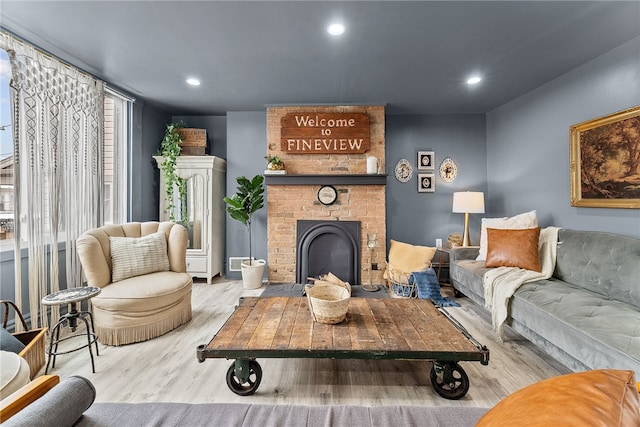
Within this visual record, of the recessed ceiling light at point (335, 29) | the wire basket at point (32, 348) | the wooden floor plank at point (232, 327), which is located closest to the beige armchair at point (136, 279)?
the wire basket at point (32, 348)

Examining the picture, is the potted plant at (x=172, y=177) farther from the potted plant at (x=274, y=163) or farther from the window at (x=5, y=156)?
the window at (x=5, y=156)

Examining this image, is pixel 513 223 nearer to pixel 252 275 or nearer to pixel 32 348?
pixel 252 275

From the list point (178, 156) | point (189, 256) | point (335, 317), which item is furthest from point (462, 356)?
point (178, 156)

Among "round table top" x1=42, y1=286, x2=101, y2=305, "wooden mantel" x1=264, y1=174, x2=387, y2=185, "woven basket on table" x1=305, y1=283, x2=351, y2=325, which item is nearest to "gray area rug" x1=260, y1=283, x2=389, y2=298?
"wooden mantel" x1=264, y1=174, x2=387, y2=185

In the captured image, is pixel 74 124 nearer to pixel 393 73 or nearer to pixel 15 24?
pixel 15 24

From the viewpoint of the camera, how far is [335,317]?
1802mm

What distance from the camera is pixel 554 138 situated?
3.02m

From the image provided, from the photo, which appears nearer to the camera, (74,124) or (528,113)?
(74,124)

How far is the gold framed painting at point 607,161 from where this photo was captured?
2277mm

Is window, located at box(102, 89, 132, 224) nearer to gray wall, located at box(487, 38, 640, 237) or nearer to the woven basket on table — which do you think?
the woven basket on table

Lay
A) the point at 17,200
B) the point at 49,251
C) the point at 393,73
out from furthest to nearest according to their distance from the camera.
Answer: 1. the point at 393,73
2. the point at 49,251
3. the point at 17,200

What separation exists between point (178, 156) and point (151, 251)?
1.73 meters

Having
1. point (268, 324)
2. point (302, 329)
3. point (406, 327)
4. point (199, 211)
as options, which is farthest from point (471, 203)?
point (199, 211)

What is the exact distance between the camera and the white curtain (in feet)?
7.41
